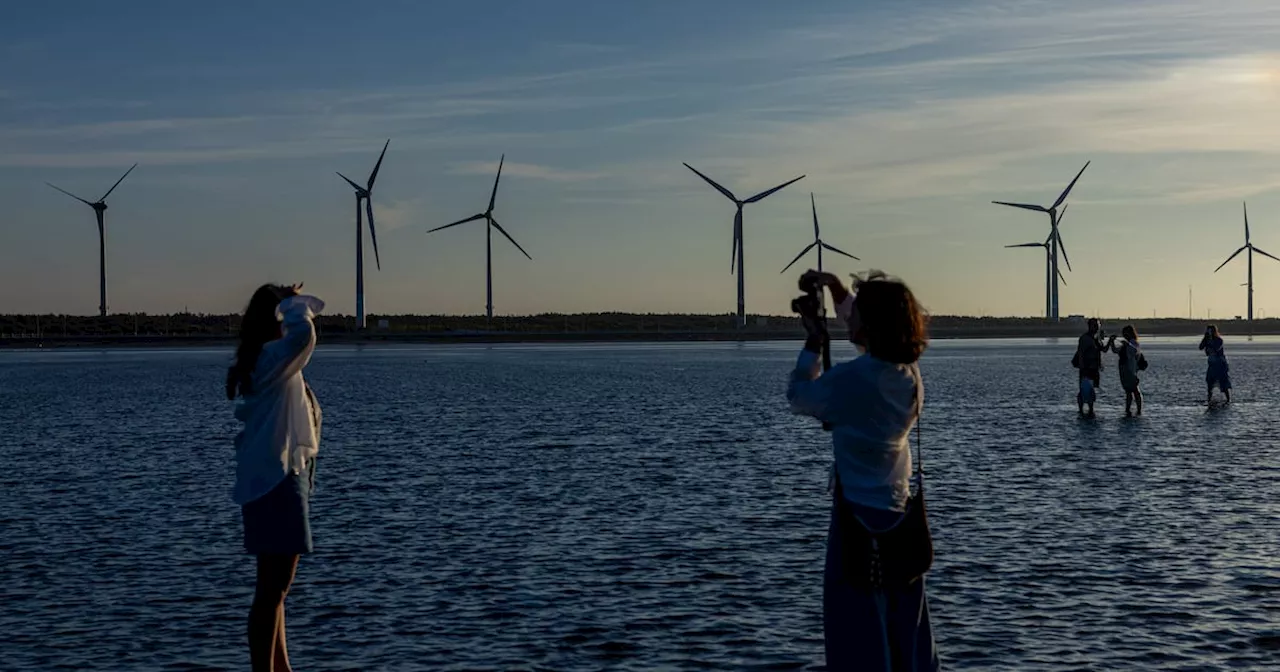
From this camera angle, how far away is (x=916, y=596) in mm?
7789

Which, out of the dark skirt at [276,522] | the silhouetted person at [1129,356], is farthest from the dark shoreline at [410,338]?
the dark skirt at [276,522]

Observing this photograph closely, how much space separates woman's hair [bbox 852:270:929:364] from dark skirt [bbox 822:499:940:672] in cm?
80

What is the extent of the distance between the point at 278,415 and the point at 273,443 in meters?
0.18

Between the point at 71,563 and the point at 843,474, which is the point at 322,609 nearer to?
the point at 71,563

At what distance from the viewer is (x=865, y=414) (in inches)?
302

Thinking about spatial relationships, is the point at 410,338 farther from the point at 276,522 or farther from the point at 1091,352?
the point at 276,522

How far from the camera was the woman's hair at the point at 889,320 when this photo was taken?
302 inches

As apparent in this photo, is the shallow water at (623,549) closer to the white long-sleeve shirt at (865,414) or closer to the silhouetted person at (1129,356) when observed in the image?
the silhouetted person at (1129,356)

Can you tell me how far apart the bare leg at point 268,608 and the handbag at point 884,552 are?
3.41m

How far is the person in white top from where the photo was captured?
29.5 ft

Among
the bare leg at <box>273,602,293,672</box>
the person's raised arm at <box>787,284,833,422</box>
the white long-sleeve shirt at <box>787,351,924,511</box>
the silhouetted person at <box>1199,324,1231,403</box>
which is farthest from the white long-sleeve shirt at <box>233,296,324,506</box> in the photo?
the silhouetted person at <box>1199,324,1231,403</box>

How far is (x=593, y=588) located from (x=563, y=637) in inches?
78.7

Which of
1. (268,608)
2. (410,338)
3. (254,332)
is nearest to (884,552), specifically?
(268,608)

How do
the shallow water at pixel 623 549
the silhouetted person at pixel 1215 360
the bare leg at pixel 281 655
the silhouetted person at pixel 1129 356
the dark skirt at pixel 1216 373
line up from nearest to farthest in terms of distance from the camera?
the bare leg at pixel 281 655 → the shallow water at pixel 623 549 → the silhouetted person at pixel 1129 356 → the silhouetted person at pixel 1215 360 → the dark skirt at pixel 1216 373
